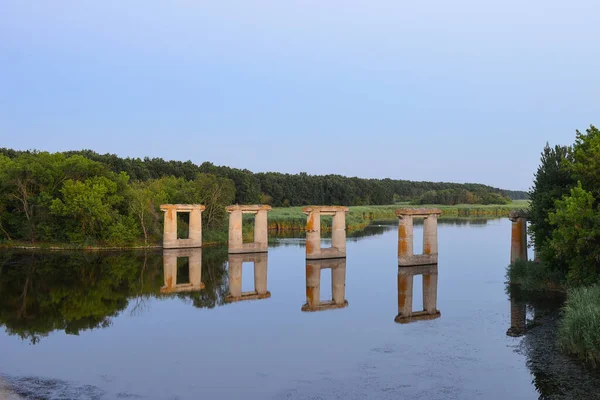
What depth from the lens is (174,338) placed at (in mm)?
14781

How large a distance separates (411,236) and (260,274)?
24.7 ft

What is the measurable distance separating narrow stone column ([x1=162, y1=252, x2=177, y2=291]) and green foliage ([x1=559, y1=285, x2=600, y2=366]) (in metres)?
14.7

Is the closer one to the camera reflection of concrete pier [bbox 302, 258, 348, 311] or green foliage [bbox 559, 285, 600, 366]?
green foliage [bbox 559, 285, 600, 366]

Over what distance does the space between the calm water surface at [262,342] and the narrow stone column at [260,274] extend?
0.32m

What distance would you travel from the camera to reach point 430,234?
28094 mm

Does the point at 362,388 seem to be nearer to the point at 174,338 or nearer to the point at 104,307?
the point at 174,338

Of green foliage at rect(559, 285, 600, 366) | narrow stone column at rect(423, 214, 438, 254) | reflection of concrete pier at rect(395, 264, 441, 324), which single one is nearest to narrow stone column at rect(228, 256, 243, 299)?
reflection of concrete pier at rect(395, 264, 441, 324)

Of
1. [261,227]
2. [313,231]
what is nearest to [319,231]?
[313,231]

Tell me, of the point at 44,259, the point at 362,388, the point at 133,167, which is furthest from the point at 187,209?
the point at 133,167

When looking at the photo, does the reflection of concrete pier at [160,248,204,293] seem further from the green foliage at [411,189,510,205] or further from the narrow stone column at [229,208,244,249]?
the green foliage at [411,189,510,205]

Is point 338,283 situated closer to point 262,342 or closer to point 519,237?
point 519,237

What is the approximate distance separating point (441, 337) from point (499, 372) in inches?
119

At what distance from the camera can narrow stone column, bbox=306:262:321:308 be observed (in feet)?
66.1

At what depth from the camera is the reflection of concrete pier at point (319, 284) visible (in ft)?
63.8
